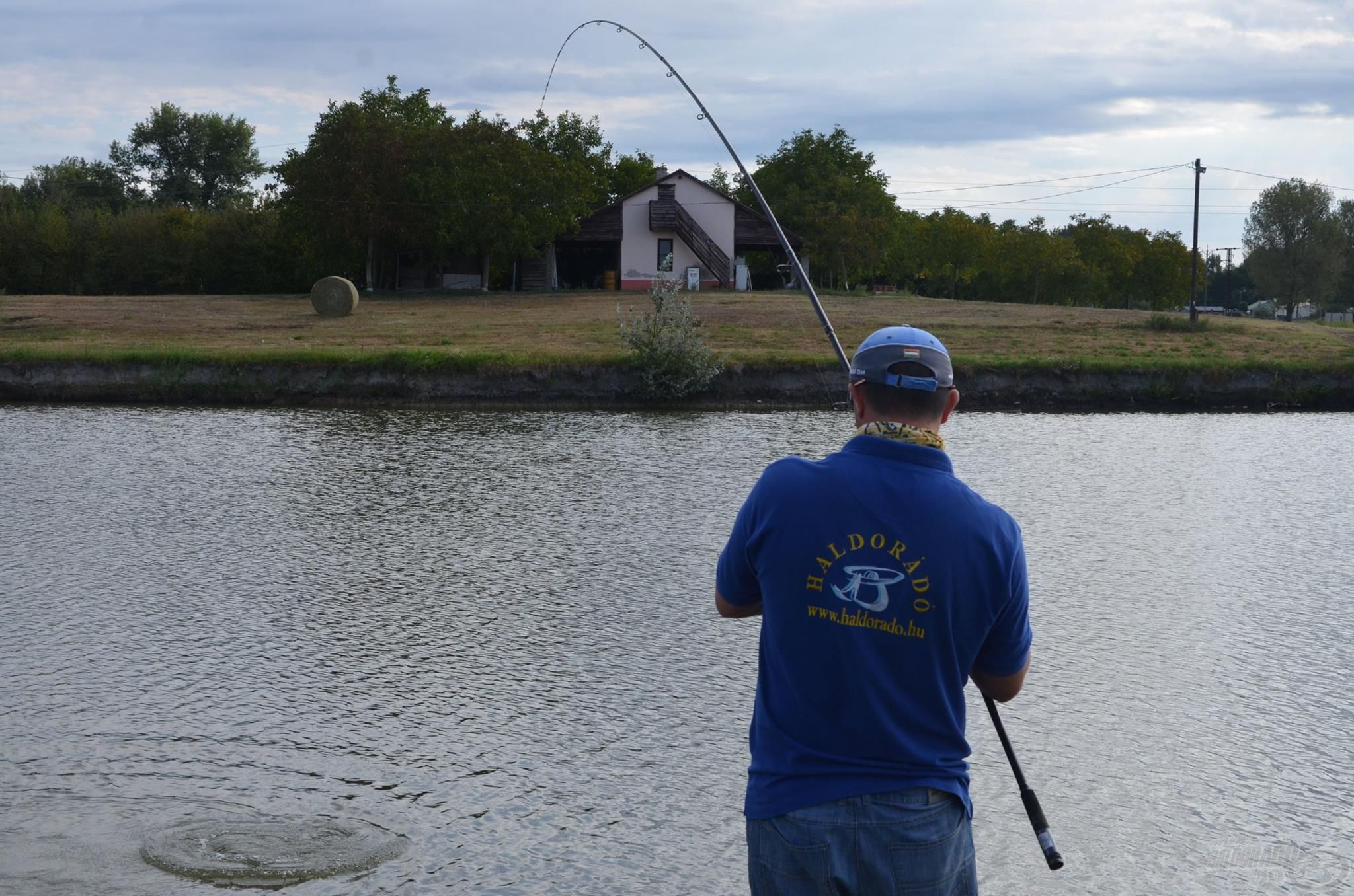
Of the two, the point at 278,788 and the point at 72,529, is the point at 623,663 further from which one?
the point at 72,529

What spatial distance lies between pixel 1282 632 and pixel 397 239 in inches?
1968

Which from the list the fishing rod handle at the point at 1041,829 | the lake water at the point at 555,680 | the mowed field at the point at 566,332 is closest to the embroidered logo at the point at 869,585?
the fishing rod handle at the point at 1041,829

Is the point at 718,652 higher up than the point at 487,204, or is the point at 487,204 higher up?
the point at 487,204

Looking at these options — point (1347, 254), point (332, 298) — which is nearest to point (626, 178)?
point (332, 298)

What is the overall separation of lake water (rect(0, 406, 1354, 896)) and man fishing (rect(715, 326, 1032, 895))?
2.71 m

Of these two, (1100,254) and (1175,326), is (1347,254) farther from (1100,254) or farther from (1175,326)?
(1175,326)

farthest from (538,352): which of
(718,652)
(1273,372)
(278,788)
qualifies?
(278,788)

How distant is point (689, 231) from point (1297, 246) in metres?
63.6

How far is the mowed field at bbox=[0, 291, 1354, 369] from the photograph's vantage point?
31.5 metres

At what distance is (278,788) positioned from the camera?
662 centimetres

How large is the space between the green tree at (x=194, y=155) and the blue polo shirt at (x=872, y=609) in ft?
354

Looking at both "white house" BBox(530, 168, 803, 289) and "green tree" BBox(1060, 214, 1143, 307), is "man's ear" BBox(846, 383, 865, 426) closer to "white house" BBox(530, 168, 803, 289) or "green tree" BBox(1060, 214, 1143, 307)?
"white house" BBox(530, 168, 803, 289)

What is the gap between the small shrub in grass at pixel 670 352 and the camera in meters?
29.0

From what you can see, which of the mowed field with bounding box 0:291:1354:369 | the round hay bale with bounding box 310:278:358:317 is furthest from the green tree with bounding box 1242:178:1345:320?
the round hay bale with bounding box 310:278:358:317
